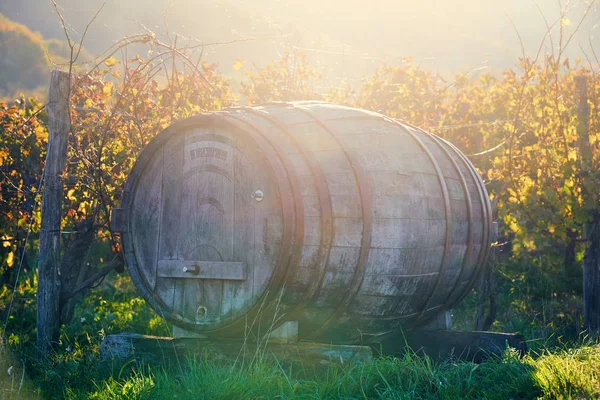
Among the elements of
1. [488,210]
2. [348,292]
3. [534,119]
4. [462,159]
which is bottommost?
[348,292]

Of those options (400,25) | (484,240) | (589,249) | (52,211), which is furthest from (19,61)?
(484,240)

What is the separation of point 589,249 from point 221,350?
3587 mm

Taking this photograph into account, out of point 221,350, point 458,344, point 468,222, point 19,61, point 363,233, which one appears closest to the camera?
point 363,233

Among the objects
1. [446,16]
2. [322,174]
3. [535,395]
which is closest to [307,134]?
[322,174]

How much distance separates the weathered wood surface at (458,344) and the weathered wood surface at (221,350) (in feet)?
2.23

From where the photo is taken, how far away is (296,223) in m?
3.58

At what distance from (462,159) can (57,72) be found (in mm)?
2995

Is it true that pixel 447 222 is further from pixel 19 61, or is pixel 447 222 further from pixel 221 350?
pixel 19 61

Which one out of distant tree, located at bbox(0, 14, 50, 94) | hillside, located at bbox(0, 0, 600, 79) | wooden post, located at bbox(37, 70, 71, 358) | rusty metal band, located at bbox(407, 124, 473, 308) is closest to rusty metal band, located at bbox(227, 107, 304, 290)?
rusty metal band, located at bbox(407, 124, 473, 308)

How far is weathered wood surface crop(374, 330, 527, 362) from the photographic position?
14.8ft

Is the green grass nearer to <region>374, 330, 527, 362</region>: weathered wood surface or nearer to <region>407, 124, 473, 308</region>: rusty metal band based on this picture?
<region>374, 330, 527, 362</region>: weathered wood surface

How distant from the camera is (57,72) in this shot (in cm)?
504

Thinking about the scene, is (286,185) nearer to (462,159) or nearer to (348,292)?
(348,292)

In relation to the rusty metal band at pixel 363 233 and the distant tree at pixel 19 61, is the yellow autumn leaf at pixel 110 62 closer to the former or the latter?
the rusty metal band at pixel 363 233
